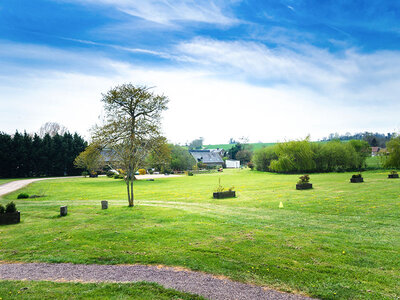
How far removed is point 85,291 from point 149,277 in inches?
55.9

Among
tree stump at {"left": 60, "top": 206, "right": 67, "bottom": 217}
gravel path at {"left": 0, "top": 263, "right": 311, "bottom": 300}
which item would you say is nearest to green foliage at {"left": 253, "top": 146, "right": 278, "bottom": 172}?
tree stump at {"left": 60, "top": 206, "right": 67, "bottom": 217}

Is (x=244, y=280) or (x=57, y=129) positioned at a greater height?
(x=57, y=129)

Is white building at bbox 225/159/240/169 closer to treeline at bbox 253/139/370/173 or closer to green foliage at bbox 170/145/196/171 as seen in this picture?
green foliage at bbox 170/145/196/171

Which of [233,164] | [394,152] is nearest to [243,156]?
[233,164]

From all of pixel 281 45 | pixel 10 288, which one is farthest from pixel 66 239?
pixel 281 45

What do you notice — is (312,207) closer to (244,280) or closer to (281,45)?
(244,280)

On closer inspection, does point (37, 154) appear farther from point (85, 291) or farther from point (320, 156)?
point (85, 291)

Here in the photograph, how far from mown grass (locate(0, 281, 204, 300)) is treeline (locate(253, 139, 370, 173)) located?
49077mm

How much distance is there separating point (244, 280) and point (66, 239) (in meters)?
7.01

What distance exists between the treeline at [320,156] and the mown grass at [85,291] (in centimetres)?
4908

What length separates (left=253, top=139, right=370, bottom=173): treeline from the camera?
164ft

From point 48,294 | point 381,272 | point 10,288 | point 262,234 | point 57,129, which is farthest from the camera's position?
point 57,129

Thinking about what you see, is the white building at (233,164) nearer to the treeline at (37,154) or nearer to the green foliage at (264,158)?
the green foliage at (264,158)

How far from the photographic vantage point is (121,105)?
39750mm
